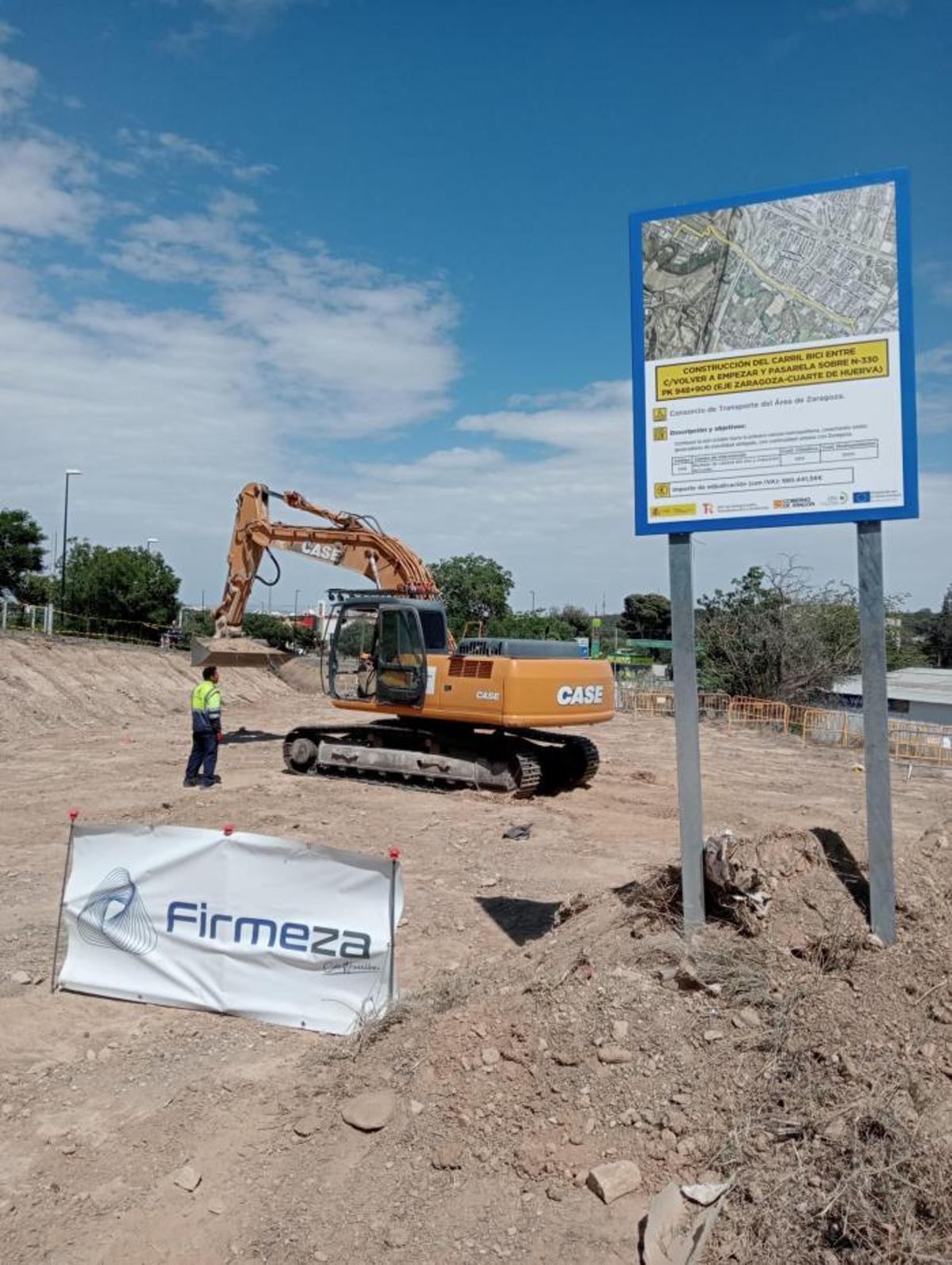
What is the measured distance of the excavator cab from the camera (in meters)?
13.4

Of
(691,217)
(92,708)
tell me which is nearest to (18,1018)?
(691,217)

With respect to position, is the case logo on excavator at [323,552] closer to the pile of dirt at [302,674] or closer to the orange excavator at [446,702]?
the orange excavator at [446,702]

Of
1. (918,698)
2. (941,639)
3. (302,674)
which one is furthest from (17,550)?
(941,639)

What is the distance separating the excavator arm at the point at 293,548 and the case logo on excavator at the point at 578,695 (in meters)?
4.44

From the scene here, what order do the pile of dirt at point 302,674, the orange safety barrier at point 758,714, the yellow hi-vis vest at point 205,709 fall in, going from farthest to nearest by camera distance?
the pile of dirt at point 302,674 → the orange safety barrier at point 758,714 → the yellow hi-vis vest at point 205,709

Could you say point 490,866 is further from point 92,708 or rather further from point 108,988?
point 92,708

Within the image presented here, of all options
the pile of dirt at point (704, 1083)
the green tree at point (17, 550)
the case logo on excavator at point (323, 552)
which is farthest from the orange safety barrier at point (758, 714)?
the green tree at point (17, 550)

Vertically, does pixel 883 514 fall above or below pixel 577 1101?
above

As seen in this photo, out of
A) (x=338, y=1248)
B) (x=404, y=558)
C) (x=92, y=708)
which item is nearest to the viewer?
(x=338, y=1248)

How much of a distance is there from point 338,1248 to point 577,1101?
109 centimetres

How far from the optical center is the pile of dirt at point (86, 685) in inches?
832

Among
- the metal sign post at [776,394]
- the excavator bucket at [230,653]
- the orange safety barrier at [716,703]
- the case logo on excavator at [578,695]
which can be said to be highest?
the metal sign post at [776,394]

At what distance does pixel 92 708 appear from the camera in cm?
2264

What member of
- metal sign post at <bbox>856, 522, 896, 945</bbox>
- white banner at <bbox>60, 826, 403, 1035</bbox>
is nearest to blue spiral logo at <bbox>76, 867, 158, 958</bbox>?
white banner at <bbox>60, 826, 403, 1035</bbox>
